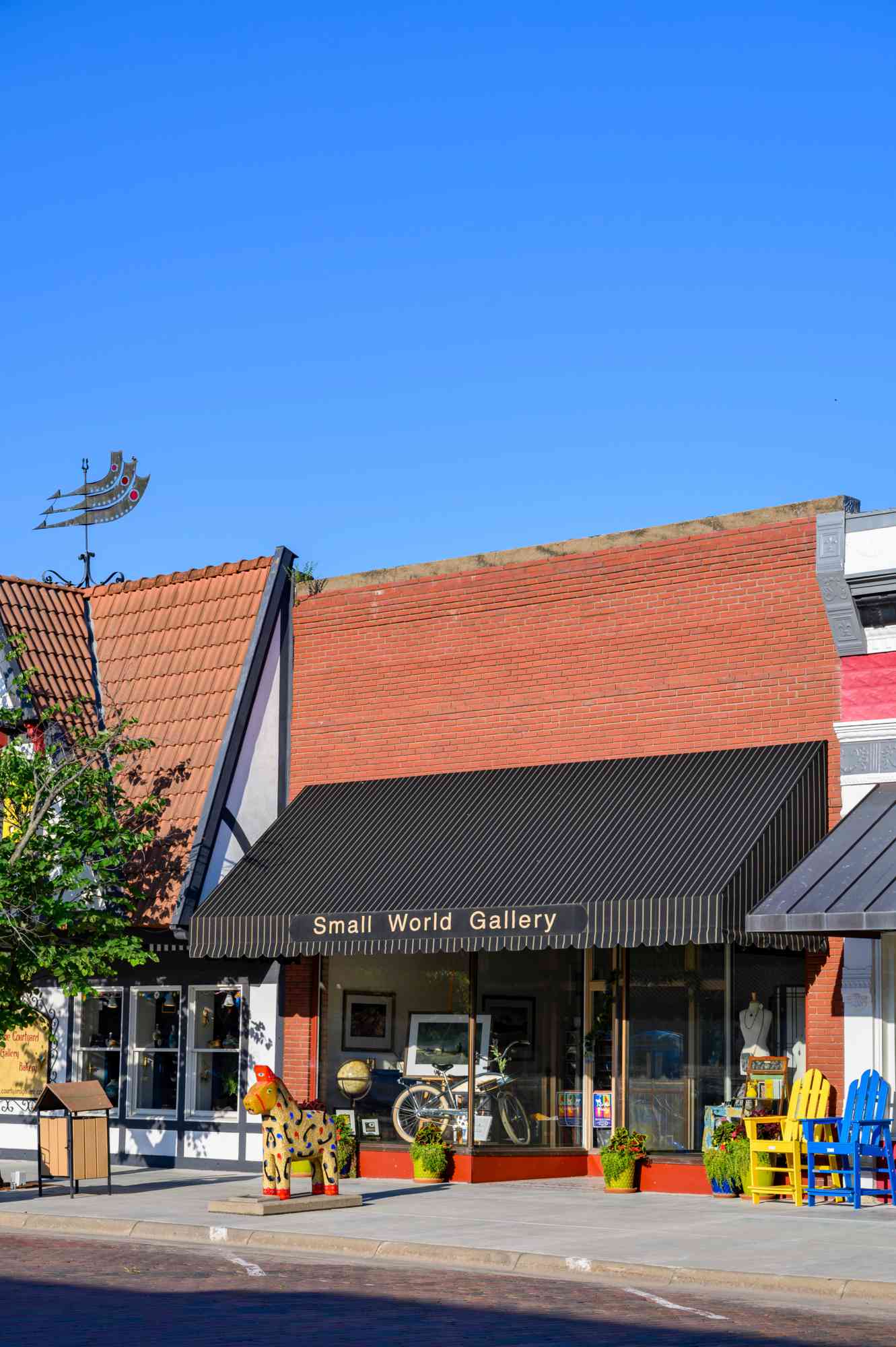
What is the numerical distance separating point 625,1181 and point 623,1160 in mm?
282

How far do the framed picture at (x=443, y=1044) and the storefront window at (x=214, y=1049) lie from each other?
2545 mm

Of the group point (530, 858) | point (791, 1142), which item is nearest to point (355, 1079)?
point (530, 858)

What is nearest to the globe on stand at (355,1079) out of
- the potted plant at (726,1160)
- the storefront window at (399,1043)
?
the storefront window at (399,1043)

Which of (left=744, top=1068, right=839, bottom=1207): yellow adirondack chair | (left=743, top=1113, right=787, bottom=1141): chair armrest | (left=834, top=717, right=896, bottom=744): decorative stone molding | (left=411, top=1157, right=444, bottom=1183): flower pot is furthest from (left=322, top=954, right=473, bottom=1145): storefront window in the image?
(left=834, top=717, right=896, bottom=744): decorative stone molding

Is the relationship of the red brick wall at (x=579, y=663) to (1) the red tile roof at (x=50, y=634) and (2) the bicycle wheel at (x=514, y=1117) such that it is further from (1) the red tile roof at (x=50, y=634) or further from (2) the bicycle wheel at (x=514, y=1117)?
(2) the bicycle wheel at (x=514, y=1117)

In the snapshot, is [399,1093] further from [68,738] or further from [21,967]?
[68,738]

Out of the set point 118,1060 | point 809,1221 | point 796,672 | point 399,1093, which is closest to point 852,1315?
point 809,1221

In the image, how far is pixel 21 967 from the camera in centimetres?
2117

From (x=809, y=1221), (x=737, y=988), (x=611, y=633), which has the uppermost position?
(x=611, y=633)

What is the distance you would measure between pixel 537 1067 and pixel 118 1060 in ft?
20.6

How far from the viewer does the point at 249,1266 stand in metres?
14.7

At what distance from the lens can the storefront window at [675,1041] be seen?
67.2 feet

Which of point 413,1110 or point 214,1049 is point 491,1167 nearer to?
point 413,1110

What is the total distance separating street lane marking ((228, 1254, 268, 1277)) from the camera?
1418cm
